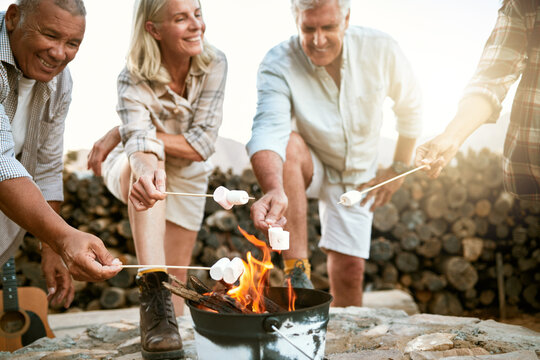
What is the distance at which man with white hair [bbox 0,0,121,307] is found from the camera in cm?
158

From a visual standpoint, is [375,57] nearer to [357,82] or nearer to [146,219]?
[357,82]

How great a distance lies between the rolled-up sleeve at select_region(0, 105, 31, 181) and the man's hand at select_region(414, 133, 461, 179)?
167 cm

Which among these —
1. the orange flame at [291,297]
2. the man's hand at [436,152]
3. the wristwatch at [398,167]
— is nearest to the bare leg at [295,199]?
the wristwatch at [398,167]

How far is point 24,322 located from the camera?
3.23 metres

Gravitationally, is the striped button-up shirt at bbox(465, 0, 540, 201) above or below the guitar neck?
above

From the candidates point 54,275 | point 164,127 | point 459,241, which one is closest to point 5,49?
point 164,127

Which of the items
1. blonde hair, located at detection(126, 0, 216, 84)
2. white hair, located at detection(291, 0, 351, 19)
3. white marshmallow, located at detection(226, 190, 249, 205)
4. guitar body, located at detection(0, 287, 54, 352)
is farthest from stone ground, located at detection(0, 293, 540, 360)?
white hair, located at detection(291, 0, 351, 19)

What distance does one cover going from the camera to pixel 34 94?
222 cm

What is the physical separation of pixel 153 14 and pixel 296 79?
3.07 feet

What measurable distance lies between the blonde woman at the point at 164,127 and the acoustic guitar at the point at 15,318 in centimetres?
105

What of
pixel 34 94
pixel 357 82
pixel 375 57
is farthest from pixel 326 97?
pixel 34 94

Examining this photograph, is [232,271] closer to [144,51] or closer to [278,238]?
[278,238]

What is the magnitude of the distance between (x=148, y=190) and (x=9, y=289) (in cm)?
188

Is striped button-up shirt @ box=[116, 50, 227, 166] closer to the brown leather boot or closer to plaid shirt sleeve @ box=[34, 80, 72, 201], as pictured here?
plaid shirt sleeve @ box=[34, 80, 72, 201]
